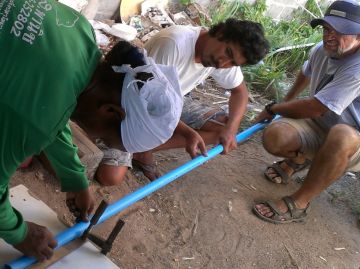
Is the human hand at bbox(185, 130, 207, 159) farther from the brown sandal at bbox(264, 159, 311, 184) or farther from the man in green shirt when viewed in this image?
the man in green shirt

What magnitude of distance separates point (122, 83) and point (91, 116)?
155mm

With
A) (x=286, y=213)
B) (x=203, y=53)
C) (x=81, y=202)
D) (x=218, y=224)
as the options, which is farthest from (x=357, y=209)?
(x=81, y=202)

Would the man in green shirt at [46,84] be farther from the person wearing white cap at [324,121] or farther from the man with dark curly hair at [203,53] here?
the person wearing white cap at [324,121]

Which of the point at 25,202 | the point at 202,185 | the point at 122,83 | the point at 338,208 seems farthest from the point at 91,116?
the point at 338,208

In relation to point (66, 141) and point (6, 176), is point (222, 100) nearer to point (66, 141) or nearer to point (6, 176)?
point (66, 141)

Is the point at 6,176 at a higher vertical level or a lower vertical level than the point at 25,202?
higher

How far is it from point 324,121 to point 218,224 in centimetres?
124

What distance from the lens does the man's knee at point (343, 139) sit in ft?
10.1

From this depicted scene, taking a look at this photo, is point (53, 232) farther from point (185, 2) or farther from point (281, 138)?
point (185, 2)

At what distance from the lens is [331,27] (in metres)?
3.09

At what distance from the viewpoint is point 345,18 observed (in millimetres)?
3064

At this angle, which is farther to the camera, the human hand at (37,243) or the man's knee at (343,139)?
the man's knee at (343,139)

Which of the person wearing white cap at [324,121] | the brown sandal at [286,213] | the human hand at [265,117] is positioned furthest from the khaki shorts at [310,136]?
the brown sandal at [286,213]

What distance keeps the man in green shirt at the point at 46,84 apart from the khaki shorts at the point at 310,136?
215cm
